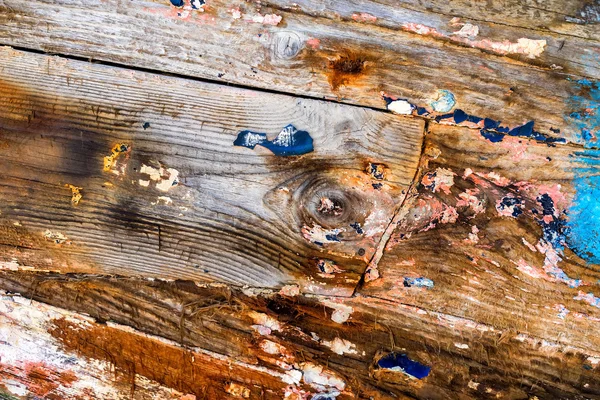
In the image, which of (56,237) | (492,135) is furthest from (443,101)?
(56,237)

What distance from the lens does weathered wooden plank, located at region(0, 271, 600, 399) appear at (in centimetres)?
175

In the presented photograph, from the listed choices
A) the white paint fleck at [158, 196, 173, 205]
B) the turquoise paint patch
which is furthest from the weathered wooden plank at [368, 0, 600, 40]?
the white paint fleck at [158, 196, 173, 205]

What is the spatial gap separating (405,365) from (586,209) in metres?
0.84

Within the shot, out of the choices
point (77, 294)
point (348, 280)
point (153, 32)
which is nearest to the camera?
point (153, 32)

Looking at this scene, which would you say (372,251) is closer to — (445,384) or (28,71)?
(445,384)

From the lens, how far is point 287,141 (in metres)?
1.59

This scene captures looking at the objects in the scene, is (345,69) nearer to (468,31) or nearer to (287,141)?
(287,141)

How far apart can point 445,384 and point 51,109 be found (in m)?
1.70

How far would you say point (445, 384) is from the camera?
1.76m

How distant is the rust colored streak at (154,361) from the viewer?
1825mm

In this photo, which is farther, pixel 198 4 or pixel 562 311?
pixel 562 311

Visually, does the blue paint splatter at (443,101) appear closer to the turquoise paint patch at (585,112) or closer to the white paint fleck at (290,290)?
the turquoise paint patch at (585,112)

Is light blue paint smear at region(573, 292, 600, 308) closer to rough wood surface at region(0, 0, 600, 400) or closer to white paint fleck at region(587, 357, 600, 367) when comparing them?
rough wood surface at region(0, 0, 600, 400)

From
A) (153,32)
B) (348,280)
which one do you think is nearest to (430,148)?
(348,280)
